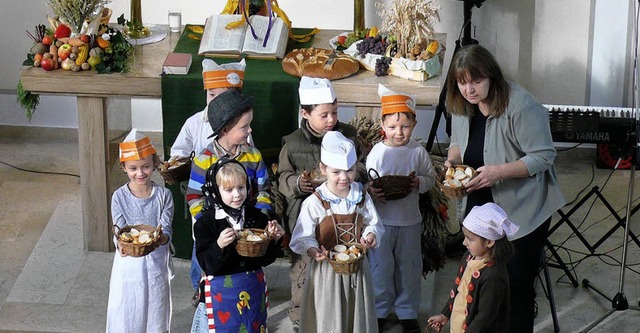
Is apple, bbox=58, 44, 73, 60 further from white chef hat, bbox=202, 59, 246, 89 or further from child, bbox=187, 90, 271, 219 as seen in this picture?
child, bbox=187, 90, 271, 219

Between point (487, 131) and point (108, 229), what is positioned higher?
point (487, 131)

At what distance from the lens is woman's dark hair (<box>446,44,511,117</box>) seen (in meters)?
5.99

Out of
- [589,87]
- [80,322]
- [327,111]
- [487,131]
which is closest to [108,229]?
[80,322]

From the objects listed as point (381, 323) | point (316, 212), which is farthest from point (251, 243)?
point (381, 323)

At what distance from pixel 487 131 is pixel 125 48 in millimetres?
2480

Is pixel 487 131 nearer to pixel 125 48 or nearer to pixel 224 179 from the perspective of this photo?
pixel 224 179

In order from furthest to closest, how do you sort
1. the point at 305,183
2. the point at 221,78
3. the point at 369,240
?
the point at 221,78 → the point at 305,183 → the point at 369,240

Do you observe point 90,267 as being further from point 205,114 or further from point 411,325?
point 411,325

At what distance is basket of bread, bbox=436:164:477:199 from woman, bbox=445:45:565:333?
0.04m

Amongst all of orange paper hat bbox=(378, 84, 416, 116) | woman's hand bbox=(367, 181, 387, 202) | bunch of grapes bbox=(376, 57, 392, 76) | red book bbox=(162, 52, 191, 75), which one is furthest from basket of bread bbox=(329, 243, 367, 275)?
red book bbox=(162, 52, 191, 75)

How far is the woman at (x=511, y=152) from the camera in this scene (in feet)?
19.9

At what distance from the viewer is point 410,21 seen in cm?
737

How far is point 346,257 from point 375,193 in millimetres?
631

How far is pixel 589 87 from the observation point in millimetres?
9445
